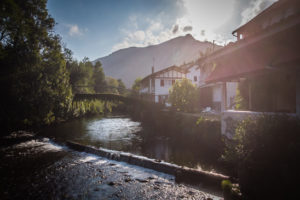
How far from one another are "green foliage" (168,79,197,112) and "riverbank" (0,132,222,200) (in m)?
14.3

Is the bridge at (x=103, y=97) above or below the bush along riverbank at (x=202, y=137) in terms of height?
above

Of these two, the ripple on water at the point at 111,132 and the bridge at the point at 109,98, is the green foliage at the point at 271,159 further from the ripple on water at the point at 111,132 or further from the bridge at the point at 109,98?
the bridge at the point at 109,98

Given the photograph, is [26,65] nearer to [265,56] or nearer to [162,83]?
[265,56]

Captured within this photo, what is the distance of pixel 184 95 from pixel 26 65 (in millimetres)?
17181

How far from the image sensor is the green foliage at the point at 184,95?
2188 cm

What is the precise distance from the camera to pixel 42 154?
11.4m

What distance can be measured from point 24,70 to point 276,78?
20.0m

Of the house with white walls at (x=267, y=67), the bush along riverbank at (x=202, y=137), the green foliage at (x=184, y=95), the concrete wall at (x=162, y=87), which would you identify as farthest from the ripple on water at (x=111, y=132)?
the concrete wall at (x=162, y=87)

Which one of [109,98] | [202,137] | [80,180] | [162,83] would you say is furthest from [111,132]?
[162,83]

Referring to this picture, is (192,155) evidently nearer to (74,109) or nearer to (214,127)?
(214,127)

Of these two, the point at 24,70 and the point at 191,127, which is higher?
the point at 24,70

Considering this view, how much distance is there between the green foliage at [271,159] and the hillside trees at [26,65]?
58.2 feet

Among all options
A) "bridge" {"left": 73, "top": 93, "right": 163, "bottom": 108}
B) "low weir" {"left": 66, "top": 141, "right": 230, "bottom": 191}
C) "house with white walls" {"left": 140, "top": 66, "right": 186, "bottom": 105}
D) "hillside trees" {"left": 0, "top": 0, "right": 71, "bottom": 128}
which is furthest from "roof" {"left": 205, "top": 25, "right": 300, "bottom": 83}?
"house with white walls" {"left": 140, "top": 66, "right": 186, "bottom": 105}

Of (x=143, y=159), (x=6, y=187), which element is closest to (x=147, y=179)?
(x=143, y=159)
